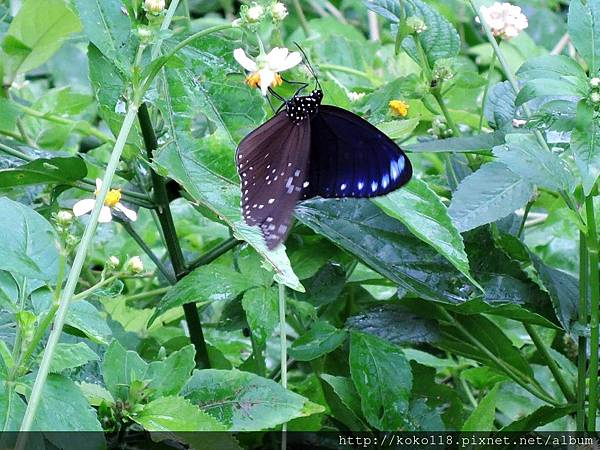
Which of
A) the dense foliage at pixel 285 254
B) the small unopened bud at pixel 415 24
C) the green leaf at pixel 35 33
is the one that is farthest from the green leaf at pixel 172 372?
the green leaf at pixel 35 33

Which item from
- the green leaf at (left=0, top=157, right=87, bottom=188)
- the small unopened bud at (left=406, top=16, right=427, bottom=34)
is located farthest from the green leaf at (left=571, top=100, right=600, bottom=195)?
the green leaf at (left=0, top=157, right=87, bottom=188)

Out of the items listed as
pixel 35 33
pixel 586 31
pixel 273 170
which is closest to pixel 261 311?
pixel 273 170

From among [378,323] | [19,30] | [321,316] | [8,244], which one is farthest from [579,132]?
[19,30]

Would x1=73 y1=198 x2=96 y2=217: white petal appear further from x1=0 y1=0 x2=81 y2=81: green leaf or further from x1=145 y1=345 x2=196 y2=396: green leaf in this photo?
x1=0 y1=0 x2=81 y2=81: green leaf

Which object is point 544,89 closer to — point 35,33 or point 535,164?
point 535,164

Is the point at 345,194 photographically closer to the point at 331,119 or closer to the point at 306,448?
the point at 331,119
